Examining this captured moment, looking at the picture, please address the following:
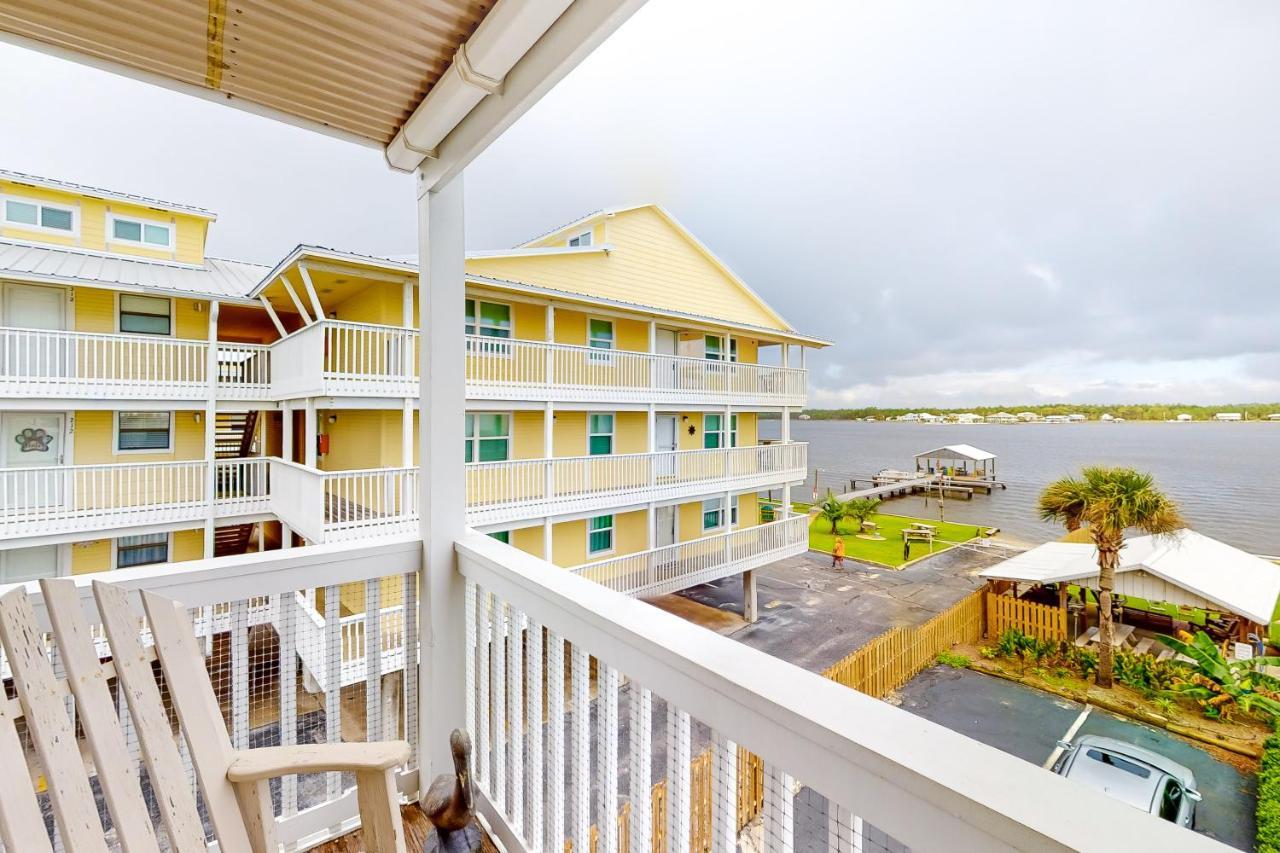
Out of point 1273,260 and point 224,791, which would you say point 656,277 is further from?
Answer: point 224,791

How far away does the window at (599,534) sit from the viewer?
7.23 meters

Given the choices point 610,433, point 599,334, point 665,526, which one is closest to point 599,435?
point 610,433

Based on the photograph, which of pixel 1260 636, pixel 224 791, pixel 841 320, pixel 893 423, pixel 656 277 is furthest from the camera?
pixel 656 277

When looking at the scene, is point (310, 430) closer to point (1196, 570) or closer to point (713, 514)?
point (713, 514)

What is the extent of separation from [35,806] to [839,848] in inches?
44.3

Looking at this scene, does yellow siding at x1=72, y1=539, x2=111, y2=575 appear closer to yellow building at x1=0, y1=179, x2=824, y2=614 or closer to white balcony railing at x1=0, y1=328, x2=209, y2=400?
yellow building at x1=0, y1=179, x2=824, y2=614

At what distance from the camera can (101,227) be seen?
3133mm

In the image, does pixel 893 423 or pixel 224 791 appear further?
pixel 893 423

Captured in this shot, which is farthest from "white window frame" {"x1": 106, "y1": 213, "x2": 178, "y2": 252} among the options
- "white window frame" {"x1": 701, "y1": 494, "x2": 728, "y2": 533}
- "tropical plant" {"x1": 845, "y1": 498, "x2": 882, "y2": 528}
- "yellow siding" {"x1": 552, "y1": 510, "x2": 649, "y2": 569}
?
"white window frame" {"x1": 701, "y1": 494, "x2": 728, "y2": 533}

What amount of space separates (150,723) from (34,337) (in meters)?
4.03

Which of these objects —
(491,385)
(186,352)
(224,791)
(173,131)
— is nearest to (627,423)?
(491,385)

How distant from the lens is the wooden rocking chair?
806 millimetres

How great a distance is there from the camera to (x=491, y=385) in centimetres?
549

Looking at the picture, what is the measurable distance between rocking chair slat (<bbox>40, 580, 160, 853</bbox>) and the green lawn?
15.8 ft
